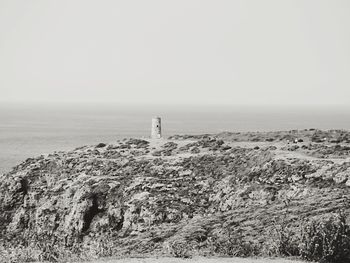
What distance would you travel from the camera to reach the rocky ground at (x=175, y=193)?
791 inches

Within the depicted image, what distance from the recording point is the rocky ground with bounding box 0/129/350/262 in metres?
20.1

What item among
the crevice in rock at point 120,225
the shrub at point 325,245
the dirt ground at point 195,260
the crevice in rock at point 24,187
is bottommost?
the crevice in rock at point 120,225

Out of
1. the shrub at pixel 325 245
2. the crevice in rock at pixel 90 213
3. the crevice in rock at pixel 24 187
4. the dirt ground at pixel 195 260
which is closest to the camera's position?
the dirt ground at pixel 195 260

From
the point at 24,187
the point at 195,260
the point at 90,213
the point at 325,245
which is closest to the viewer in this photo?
the point at 195,260

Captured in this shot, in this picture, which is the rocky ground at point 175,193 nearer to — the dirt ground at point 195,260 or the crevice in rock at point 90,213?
the crevice in rock at point 90,213

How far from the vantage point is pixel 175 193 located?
Result: 31.5 metres

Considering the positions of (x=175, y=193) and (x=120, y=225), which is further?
(x=175, y=193)

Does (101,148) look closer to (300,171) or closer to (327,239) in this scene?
(300,171)

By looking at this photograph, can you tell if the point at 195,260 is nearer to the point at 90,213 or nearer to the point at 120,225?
the point at 120,225

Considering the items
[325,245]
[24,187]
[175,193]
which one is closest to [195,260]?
[325,245]

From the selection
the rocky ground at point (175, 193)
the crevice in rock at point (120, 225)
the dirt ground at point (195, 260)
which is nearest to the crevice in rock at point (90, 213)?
the rocky ground at point (175, 193)

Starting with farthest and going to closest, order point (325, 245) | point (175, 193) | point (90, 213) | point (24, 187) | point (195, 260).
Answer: point (24, 187)
point (90, 213)
point (175, 193)
point (325, 245)
point (195, 260)

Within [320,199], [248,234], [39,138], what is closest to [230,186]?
[320,199]

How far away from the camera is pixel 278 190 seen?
28453 mm
